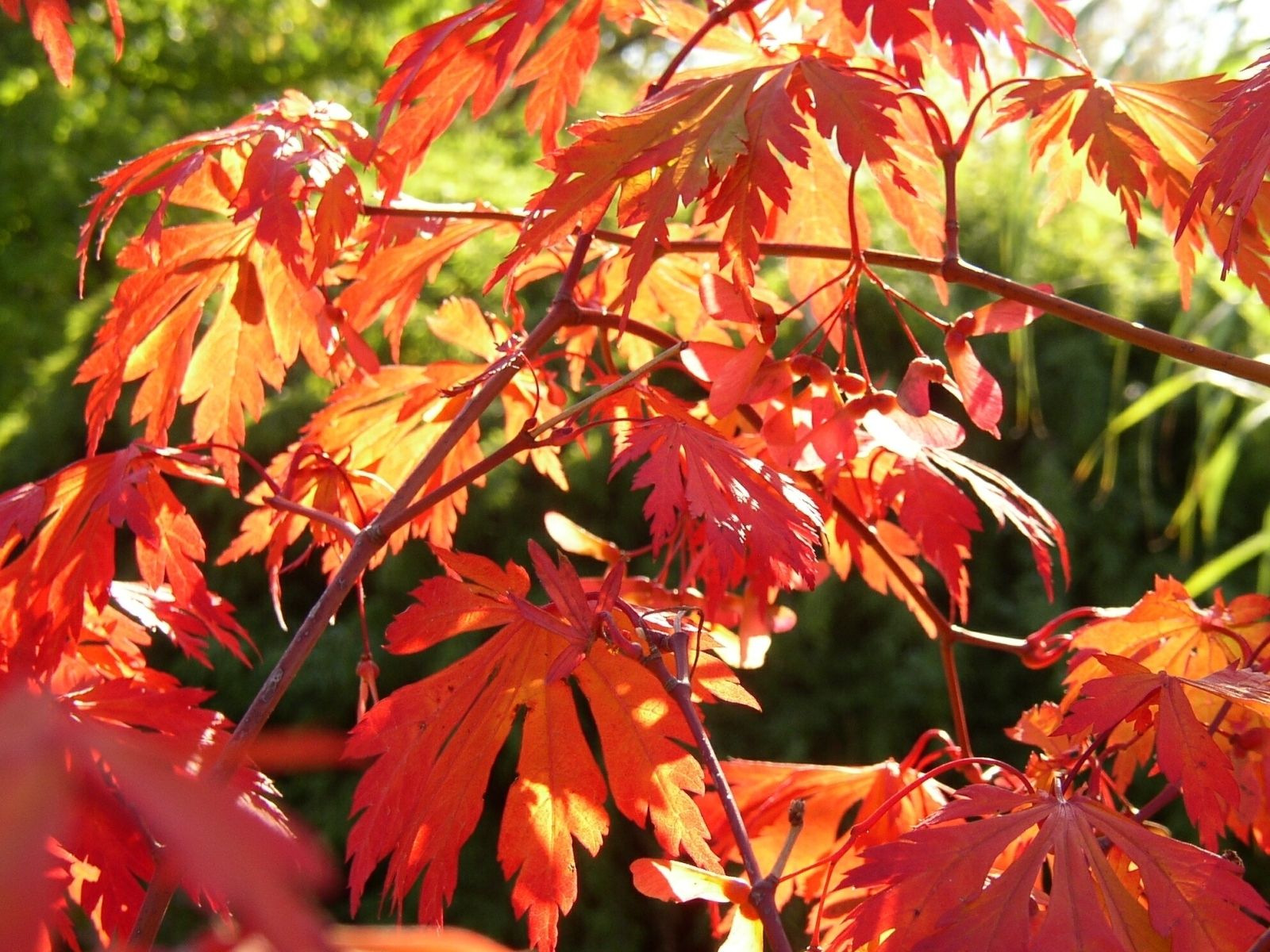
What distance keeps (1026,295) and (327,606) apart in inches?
15.2

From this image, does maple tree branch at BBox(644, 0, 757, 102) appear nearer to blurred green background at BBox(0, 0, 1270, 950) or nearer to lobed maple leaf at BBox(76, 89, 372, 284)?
lobed maple leaf at BBox(76, 89, 372, 284)

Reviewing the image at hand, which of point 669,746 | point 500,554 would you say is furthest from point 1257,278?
point 500,554

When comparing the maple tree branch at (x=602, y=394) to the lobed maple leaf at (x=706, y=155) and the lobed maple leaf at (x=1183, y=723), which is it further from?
the lobed maple leaf at (x=1183, y=723)

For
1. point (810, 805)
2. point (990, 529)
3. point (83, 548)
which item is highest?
point (83, 548)

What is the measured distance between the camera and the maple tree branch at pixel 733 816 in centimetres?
50

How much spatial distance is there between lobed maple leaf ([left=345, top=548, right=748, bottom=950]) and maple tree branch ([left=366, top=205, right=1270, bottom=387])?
222 mm

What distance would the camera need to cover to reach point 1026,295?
0.63 meters

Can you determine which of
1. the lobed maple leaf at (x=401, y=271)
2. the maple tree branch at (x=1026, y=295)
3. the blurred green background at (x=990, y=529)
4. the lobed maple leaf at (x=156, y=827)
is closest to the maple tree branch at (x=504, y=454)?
the maple tree branch at (x=1026, y=295)

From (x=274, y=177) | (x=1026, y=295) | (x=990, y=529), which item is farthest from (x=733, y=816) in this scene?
(x=990, y=529)

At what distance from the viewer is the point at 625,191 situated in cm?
60

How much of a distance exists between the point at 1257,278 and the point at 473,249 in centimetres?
164

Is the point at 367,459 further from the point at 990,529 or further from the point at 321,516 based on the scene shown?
the point at 990,529

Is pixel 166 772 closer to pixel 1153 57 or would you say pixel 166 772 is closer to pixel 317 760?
pixel 317 760

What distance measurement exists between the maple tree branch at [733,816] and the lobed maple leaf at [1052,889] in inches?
1.5
